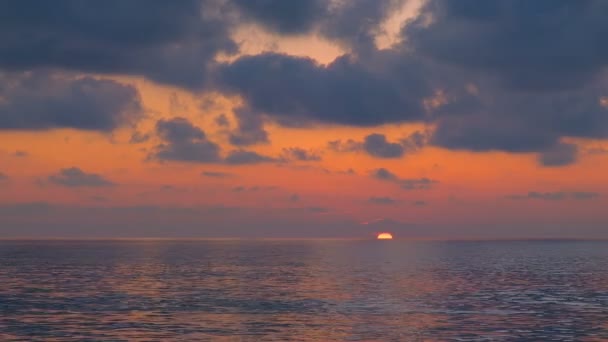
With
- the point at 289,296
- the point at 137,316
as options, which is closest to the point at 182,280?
the point at 289,296

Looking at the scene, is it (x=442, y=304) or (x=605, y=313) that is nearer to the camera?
(x=605, y=313)

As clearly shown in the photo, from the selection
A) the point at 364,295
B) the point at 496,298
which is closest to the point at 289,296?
the point at 364,295

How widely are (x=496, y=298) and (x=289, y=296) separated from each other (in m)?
21.7

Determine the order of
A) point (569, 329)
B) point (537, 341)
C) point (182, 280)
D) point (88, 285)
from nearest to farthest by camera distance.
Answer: point (537, 341) → point (569, 329) → point (88, 285) → point (182, 280)

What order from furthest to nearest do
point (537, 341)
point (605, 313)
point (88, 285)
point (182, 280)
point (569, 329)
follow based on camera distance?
point (182, 280) → point (88, 285) → point (605, 313) → point (569, 329) → point (537, 341)

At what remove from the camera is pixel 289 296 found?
259 feet

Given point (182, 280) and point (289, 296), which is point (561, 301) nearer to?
point (289, 296)

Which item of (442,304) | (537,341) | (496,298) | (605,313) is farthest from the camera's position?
(496,298)

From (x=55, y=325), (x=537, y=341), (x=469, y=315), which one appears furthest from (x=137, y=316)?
(x=537, y=341)

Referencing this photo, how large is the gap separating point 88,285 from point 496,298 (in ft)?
162

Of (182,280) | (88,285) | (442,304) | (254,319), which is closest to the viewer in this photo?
(254,319)

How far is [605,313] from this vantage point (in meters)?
63.8

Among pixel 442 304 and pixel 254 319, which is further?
pixel 442 304

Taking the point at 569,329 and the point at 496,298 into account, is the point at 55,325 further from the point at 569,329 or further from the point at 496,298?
the point at 496,298
